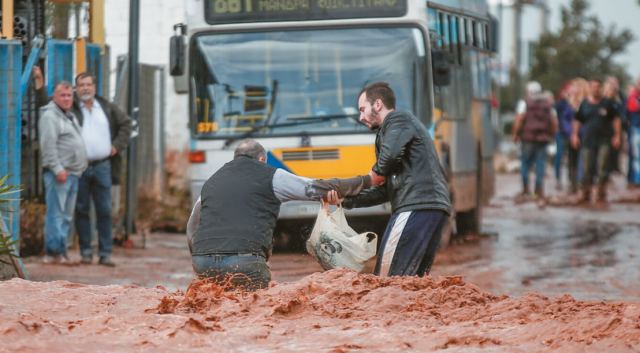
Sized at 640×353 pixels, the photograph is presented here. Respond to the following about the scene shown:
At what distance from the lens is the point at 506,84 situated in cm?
7400

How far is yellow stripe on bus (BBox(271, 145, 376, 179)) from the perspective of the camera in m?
17.8

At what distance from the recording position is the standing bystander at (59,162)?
630 inches

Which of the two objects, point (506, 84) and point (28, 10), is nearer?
point (28, 10)

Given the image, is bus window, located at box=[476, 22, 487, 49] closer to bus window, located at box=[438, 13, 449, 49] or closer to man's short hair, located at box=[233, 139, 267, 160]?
bus window, located at box=[438, 13, 449, 49]

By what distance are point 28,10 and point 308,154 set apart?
321cm

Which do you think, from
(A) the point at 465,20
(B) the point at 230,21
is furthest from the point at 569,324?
(A) the point at 465,20

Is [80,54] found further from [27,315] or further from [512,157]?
[512,157]

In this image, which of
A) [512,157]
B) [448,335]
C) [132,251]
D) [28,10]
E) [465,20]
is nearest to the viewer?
[448,335]

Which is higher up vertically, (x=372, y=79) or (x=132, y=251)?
(x=372, y=79)

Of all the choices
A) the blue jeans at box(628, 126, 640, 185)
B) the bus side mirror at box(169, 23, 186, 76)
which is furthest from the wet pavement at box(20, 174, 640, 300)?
the blue jeans at box(628, 126, 640, 185)

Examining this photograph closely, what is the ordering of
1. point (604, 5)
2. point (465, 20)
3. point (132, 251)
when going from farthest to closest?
point (604, 5) < point (465, 20) < point (132, 251)

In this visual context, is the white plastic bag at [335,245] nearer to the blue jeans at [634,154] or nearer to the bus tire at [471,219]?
the bus tire at [471,219]

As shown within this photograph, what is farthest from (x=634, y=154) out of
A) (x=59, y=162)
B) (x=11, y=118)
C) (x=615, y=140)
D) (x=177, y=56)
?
(x=11, y=118)

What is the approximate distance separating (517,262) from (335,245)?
7.09 meters
